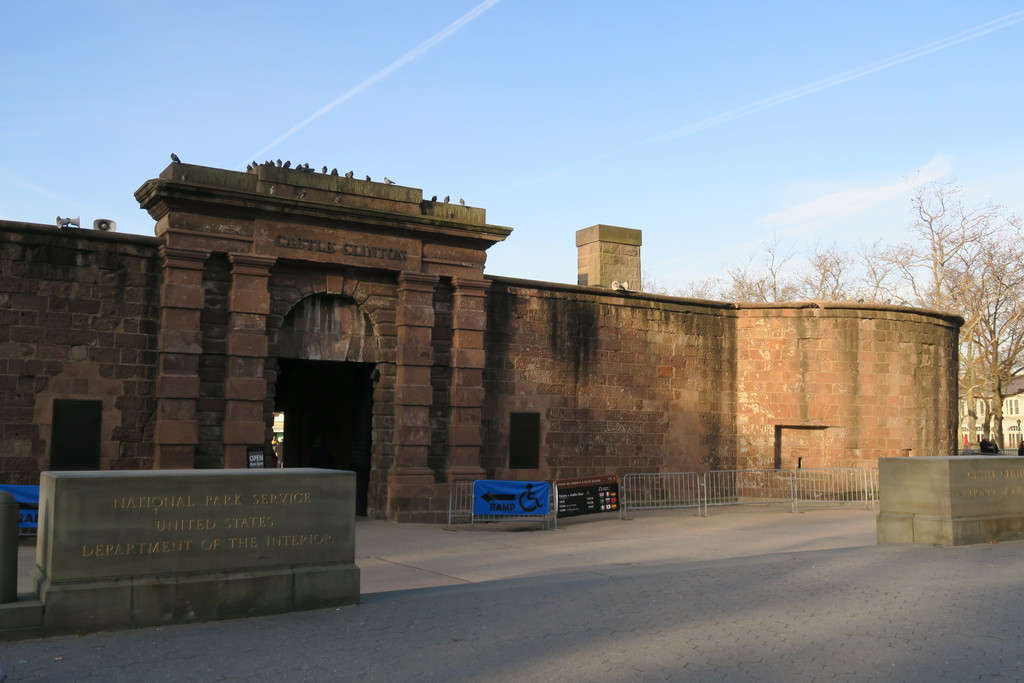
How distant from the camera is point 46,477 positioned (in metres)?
7.48

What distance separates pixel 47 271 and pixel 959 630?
1325 centimetres

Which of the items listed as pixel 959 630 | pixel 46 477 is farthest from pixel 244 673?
pixel 959 630

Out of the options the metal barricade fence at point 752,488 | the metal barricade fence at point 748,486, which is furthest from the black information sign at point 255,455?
the metal barricade fence at point 748,486

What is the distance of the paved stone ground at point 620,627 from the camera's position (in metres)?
6.37

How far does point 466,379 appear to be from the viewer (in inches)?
692

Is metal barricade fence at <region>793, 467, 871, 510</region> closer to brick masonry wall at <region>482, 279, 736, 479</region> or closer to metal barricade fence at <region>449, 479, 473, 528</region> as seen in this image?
brick masonry wall at <region>482, 279, 736, 479</region>

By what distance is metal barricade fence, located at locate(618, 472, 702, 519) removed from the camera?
19.9 metres

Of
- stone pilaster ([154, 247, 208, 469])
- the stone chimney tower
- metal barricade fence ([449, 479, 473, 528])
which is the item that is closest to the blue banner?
stone pilaster ([154, 247, 208, 469])

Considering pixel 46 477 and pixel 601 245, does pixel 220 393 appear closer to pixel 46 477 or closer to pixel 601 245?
pixel 46 477

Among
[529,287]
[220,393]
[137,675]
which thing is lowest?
[137,675]

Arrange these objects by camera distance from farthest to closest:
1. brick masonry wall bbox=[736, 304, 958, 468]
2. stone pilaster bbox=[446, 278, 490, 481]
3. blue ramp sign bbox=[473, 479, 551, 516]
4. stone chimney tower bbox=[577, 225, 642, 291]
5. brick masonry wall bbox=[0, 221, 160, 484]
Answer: stone chimney tower bbox=[577, 225, 642, 291] < brick masonry wall bbox=[736, 304, 958, 468] < stone pilaster bbox=[446, 278, 490, 481] < blue ramp sign bbox=[473, 479, 551, 516] < brick masonry wall bbox=[0, 221, 160, 484]

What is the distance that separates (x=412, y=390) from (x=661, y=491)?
677 cm

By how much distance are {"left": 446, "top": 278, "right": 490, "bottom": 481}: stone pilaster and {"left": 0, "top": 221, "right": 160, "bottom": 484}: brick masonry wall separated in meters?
5.36

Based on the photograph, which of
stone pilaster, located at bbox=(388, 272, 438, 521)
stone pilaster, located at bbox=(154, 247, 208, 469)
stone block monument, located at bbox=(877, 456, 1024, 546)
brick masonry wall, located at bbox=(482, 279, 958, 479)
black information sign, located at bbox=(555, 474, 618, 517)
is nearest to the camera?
stone block monument, located at bbox=(877, 456, 1024, 546)
